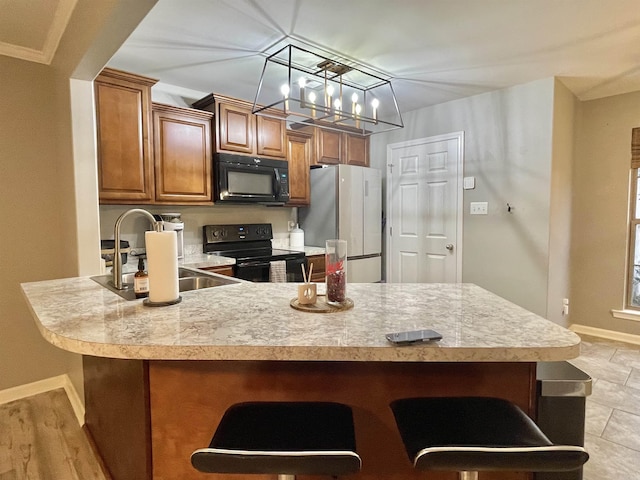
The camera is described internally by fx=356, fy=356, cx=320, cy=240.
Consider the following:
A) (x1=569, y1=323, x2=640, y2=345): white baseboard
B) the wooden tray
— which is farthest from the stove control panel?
(x1=569, y1=323, x2=640, y2=345): white baseboard

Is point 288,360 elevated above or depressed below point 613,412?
above

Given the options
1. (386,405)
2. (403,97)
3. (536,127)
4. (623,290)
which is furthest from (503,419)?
(623,290)

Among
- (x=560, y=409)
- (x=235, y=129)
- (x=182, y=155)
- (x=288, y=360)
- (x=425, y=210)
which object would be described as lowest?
(x=560, y=409)

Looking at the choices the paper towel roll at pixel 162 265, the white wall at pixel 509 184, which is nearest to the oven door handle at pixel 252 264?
the paper towel roll at pixel 162 265

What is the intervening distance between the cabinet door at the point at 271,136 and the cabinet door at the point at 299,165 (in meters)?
0.16

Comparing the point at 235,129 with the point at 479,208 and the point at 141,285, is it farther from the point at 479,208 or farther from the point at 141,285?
the point at 479,208

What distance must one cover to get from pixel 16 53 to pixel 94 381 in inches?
87.2

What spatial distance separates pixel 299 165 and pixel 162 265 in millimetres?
2787

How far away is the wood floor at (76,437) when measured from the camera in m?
1.77

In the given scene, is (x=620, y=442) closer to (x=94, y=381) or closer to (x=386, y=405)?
(x=386, y=405)

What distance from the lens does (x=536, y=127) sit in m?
3.23

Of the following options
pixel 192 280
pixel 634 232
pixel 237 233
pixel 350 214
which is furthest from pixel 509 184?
pixel 192 280

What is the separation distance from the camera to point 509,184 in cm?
342

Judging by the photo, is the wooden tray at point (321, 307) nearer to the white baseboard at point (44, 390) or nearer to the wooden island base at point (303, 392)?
the wooden island base at point (303, 392)
